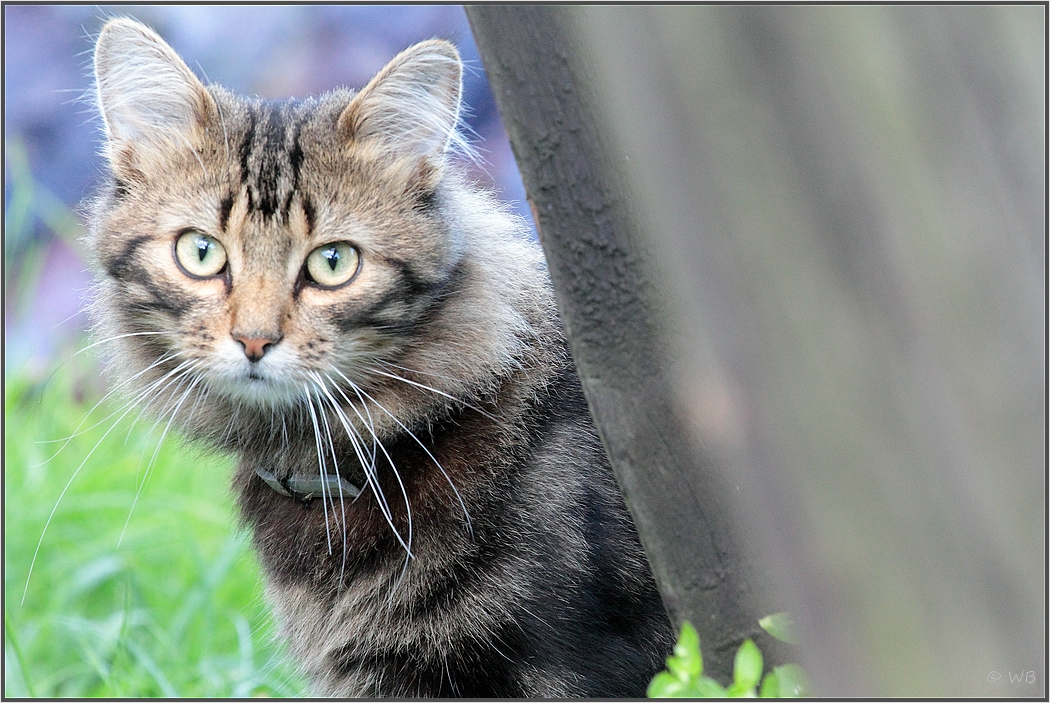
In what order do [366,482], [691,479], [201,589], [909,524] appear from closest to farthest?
1. [909,524]
2. [691,479]
3. [366,482]
4. [201,589]

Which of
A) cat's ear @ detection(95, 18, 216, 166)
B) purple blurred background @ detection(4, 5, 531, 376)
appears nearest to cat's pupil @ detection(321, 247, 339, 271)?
cat's ear @ detection(95, 18, 216, 166)

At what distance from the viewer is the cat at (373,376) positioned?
6.13ft

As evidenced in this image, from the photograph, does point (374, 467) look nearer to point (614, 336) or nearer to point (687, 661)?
point (614, 336)

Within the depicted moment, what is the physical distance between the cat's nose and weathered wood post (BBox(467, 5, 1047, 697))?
1.05m

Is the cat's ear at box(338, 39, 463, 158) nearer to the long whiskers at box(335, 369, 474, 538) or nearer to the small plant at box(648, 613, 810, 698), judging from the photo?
the long whiskers at box(335, 369, 474, 538)

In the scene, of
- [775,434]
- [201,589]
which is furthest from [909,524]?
[201,589]

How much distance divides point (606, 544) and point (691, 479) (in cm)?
62

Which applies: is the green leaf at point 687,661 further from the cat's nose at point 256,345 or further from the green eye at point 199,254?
the green eye at point 199,254

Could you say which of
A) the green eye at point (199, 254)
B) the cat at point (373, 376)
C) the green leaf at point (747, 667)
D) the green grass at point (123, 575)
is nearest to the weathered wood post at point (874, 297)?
the green leaf at point (747, 667)

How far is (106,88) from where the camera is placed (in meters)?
2.09

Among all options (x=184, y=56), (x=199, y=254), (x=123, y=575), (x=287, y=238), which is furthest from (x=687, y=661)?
(x=184, y=56)

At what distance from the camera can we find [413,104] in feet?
6.73

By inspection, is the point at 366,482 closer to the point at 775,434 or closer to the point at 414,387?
the point at 414,387

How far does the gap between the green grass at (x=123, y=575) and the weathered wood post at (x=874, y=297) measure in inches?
69.0
